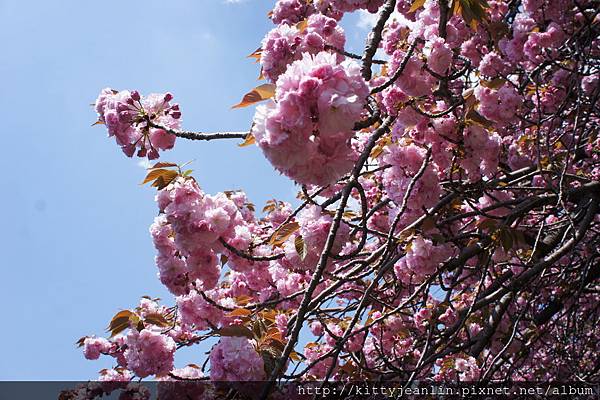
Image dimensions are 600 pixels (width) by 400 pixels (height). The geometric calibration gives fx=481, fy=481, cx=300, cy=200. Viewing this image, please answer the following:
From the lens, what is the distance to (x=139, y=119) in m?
2.12

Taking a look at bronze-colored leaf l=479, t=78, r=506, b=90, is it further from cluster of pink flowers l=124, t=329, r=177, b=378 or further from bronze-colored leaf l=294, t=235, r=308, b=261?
cluster of pink flowers l=124, t=329, r=177, b=378

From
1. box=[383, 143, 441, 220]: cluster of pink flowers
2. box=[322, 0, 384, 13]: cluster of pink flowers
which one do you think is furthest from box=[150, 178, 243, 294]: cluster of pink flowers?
box=[322, 0, 384, 13]: cluster of pink flowers

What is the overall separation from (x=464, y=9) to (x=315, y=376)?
7.58 ft

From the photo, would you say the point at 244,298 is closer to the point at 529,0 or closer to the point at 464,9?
the point at 464,9

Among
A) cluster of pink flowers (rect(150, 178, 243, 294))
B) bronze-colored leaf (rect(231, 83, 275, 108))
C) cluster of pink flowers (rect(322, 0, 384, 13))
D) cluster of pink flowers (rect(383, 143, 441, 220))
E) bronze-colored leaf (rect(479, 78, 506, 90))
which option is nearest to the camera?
bronze-colored leaf (rect(231, 83, 275, 108))

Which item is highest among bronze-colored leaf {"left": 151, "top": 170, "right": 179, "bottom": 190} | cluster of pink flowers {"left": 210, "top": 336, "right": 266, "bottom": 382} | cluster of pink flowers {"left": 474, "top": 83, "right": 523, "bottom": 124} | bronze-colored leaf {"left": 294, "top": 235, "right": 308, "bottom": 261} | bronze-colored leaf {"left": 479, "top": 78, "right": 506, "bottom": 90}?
cluster of pink flowers {"left": 474, "top": 83, "right": 523, "bottom": 124}

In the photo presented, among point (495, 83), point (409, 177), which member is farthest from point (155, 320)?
point (495, 83)

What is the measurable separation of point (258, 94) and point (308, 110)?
0.36 metres

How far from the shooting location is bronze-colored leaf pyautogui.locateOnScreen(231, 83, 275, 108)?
1.45 meters

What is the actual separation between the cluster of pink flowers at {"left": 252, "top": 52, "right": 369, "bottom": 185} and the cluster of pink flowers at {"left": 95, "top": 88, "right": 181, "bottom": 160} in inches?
39.6

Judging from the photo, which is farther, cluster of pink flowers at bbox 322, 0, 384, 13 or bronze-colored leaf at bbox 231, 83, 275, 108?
cluster of pink flowers at bbox 322, 0, 384, 13

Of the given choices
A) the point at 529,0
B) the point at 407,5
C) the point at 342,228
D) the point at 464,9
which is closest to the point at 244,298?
the point at 342,228

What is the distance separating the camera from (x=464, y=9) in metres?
1.89

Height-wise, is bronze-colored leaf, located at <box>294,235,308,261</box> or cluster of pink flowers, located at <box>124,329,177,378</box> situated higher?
bronze-colored leaf, located at <box>294,235,308,261</box>
